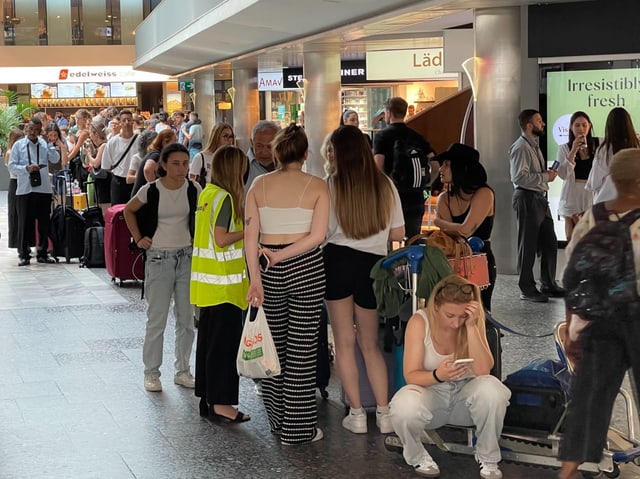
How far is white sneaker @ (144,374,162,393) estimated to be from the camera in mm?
7102

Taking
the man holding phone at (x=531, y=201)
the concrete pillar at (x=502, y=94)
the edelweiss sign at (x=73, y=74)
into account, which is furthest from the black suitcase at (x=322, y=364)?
the edelweiss sign at (x=73, y=74)

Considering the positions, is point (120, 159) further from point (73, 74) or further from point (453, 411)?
point (73, 74)

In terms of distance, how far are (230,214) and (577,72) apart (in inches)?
259

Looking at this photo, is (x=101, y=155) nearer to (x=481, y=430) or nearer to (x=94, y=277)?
(x=94, y=277)

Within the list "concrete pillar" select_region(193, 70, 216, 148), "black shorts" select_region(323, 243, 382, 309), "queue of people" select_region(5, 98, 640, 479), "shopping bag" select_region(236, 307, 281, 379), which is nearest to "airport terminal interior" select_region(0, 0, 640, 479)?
"queue of people" select_region(5, 98, 640, 479)

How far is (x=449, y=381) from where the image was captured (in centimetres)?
526

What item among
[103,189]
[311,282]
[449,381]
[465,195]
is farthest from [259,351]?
[103,189]

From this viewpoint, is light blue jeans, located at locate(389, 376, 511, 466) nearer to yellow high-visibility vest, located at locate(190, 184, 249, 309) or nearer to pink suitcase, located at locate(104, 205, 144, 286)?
yellow high-visibility vest, located at locate(190, 184, 249, 309)

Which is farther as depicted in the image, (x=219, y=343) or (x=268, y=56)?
(x=268, y=56)

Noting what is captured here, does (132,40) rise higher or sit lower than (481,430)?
higher

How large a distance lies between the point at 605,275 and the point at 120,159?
10052mm

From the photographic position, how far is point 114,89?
46812 mm

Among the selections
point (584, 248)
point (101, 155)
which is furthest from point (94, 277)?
point (584, 248)

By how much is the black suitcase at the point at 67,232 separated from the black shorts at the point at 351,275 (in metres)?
8.52
